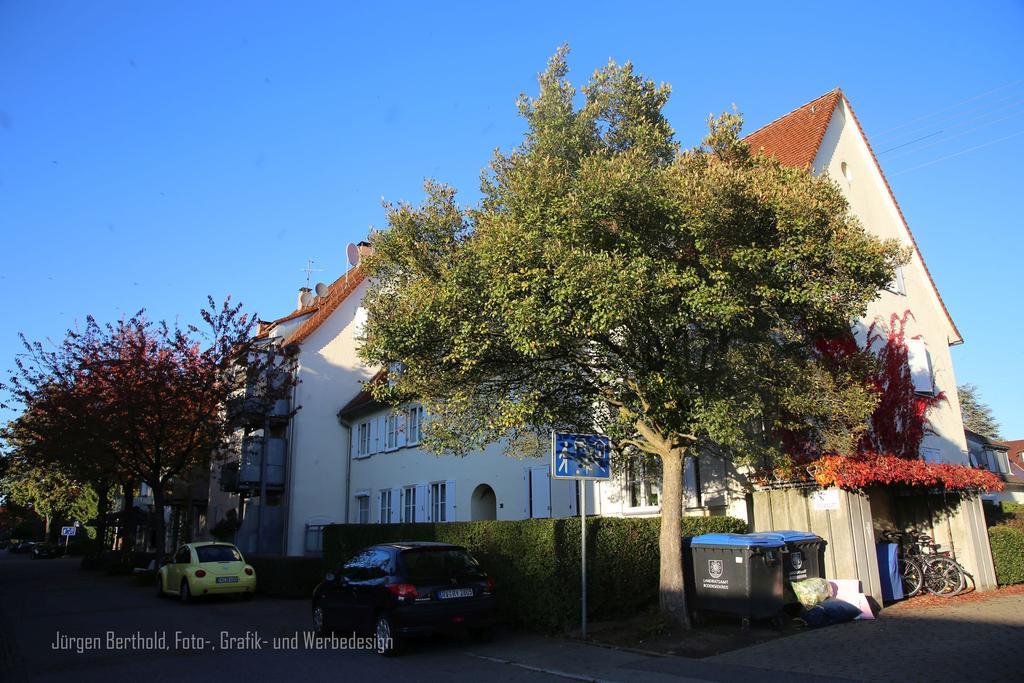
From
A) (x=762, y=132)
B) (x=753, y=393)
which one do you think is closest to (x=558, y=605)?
(x=753, y=393)

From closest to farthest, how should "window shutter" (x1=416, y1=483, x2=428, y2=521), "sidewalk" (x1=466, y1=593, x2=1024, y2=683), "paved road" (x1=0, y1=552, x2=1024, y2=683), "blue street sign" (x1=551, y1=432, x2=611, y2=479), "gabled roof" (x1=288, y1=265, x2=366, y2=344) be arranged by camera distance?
1. "sidewalk" (x1=466, y1=593, x2=1024, y2=683)
2. "paved road" (x1=0, y1=552, x2=1024, y2=683)
3. "blue street sign" (x1=551, y1=432, x2=611, y2=479)
4. "window shutter" (x1=416, y1=483, x2=428, y2=521)
5. "gabled roof" (x1=288, y1=265, x2=366, y2=344)

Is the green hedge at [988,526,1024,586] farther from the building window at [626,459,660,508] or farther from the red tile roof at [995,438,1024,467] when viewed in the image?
the red tile roof at [995,438,1024,467]

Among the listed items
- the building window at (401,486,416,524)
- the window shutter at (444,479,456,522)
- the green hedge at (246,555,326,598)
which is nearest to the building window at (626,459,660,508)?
the window shutter at (444,479,456,522)

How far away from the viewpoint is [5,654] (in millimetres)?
11312

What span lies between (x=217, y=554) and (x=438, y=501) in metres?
6.45

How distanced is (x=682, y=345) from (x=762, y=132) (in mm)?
11046

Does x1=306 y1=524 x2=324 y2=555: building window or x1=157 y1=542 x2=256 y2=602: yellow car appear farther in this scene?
x1=306 y1=524 x2=324 y2=555: building window

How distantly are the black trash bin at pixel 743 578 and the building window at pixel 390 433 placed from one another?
14980 mm

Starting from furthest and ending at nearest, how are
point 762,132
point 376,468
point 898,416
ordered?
1. point 376,468
2. point 762,132
3. point 898,416

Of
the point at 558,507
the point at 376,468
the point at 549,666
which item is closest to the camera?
the point at 549,666

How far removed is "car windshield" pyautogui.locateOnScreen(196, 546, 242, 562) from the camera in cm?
1872

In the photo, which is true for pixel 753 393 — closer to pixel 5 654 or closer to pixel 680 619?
pixel 680 619

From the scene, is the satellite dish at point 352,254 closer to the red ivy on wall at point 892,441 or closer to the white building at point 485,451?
the white building at point 485,451

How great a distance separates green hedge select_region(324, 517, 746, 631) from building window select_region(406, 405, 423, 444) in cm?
1030
